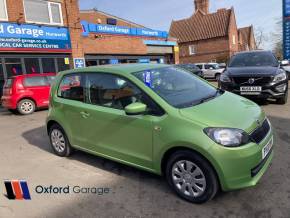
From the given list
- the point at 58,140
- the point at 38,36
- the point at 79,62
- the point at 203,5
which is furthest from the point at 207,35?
the point at 58,140

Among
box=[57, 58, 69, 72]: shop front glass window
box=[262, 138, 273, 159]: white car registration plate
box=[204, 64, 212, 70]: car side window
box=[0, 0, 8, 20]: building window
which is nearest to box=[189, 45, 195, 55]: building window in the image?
box=[204, 64, 212, 70]: car side window

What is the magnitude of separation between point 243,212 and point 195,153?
0.83m

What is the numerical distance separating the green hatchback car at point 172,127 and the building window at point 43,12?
1247 centimetres

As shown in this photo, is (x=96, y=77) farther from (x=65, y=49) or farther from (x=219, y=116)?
(x=65, y=49)

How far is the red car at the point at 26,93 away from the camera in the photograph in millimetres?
10711

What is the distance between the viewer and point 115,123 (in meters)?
3.92

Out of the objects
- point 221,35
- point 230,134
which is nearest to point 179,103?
point 230,134

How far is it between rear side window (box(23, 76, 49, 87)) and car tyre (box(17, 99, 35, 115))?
0.64 meters

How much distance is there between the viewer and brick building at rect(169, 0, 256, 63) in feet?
128

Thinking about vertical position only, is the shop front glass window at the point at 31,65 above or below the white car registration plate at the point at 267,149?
above

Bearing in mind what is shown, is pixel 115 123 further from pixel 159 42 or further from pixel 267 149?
pixel 159 42

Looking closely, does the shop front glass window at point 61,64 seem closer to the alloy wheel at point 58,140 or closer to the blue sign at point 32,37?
the blue sign at point 32,37

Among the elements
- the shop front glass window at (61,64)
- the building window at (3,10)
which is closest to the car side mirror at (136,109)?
the building window at (3,10)

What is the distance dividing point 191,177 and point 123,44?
19070 mm
